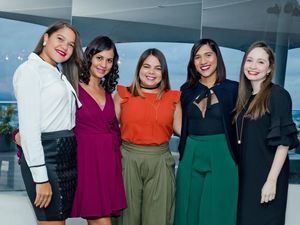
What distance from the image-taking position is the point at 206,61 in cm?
247

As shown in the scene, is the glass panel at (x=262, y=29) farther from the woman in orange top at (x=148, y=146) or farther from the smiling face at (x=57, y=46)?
the smiling face at (x=57, y=46)

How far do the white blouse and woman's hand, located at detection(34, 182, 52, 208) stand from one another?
3 cm

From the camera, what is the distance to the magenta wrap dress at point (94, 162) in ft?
7.53

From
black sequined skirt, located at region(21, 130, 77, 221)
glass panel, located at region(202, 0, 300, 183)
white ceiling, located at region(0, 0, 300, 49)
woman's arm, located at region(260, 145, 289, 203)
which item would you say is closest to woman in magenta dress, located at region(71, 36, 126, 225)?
black sequined skirt, located at region(21, 130, 77, 221)

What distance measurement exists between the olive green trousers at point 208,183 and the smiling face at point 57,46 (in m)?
0.86

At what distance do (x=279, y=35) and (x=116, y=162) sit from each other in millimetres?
2447

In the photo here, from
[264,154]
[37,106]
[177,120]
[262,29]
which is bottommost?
[264,154]

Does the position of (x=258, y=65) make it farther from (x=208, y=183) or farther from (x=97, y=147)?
(x=97, y=147)

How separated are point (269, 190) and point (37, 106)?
119 cm

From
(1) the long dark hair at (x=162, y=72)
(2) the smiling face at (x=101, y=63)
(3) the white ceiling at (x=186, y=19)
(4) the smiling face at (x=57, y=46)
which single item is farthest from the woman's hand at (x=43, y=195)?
(3) the white ceiling at (x=186, y=19)

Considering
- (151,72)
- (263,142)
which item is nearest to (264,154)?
(263,142)

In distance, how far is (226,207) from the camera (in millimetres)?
2352

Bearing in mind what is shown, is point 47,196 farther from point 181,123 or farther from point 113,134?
point 181,123

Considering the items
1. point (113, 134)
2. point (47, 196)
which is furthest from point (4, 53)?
point (47, 196)
